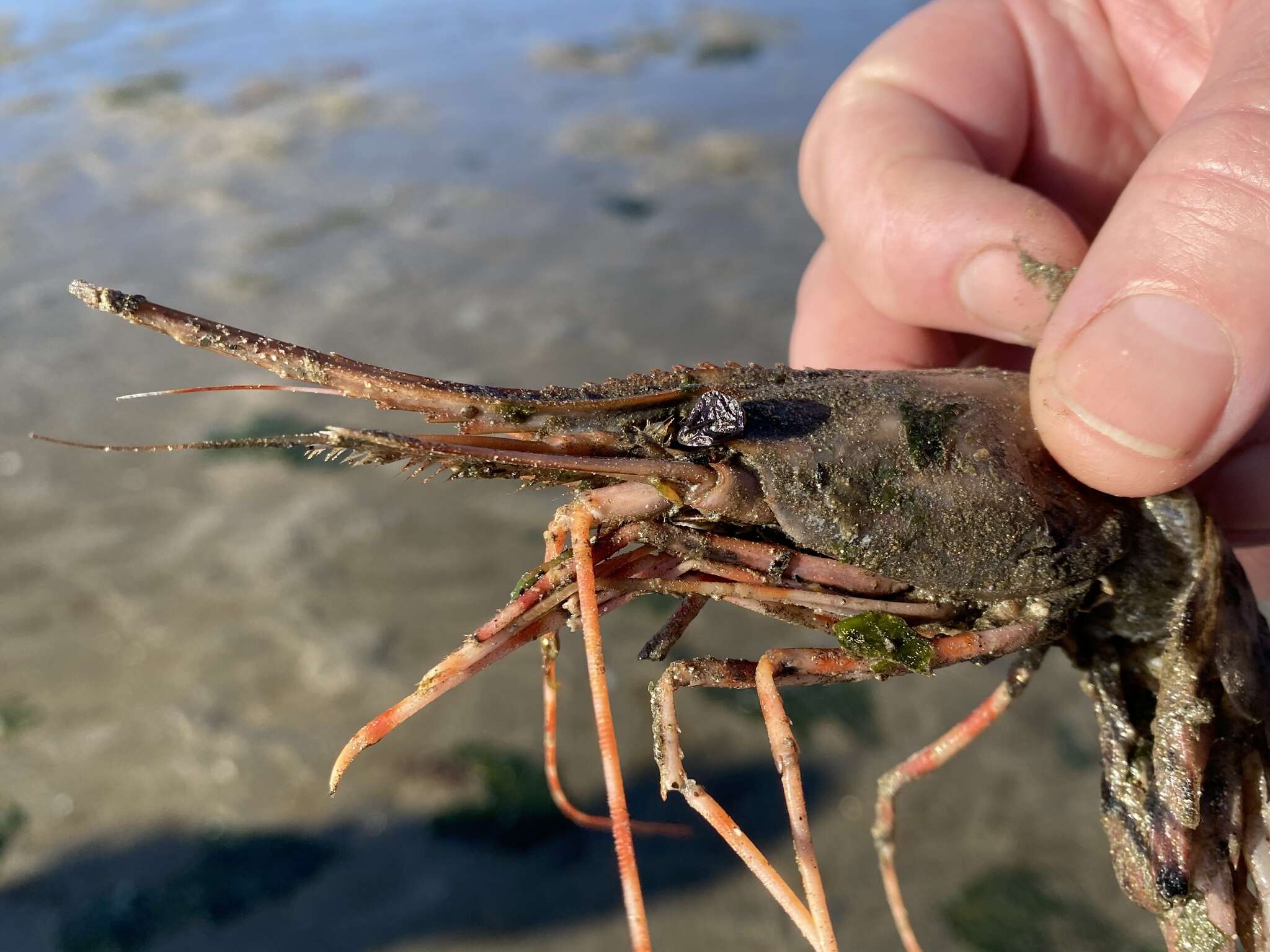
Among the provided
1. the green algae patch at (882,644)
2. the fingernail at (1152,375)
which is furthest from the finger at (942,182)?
the green algae patch at (882,644)

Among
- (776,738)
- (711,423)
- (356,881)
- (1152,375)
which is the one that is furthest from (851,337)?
(356,881)

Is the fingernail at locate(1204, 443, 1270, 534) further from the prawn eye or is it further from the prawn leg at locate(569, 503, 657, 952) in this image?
the prawn leg at locate(569, 503, 657, 952)

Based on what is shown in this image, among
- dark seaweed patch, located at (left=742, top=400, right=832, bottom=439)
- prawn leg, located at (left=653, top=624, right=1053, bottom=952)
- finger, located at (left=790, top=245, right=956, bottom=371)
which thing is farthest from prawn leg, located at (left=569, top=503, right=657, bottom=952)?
finger, located at (left=790, top=245, right=956, bottom=371)

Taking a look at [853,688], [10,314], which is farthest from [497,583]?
[10,314]

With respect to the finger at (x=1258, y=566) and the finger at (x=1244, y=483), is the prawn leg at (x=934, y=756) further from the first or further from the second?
the finger at (x=1258, y=566)

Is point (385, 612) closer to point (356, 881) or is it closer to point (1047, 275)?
point (356, 881)

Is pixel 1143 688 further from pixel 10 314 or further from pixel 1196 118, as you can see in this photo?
pixel 10 314
